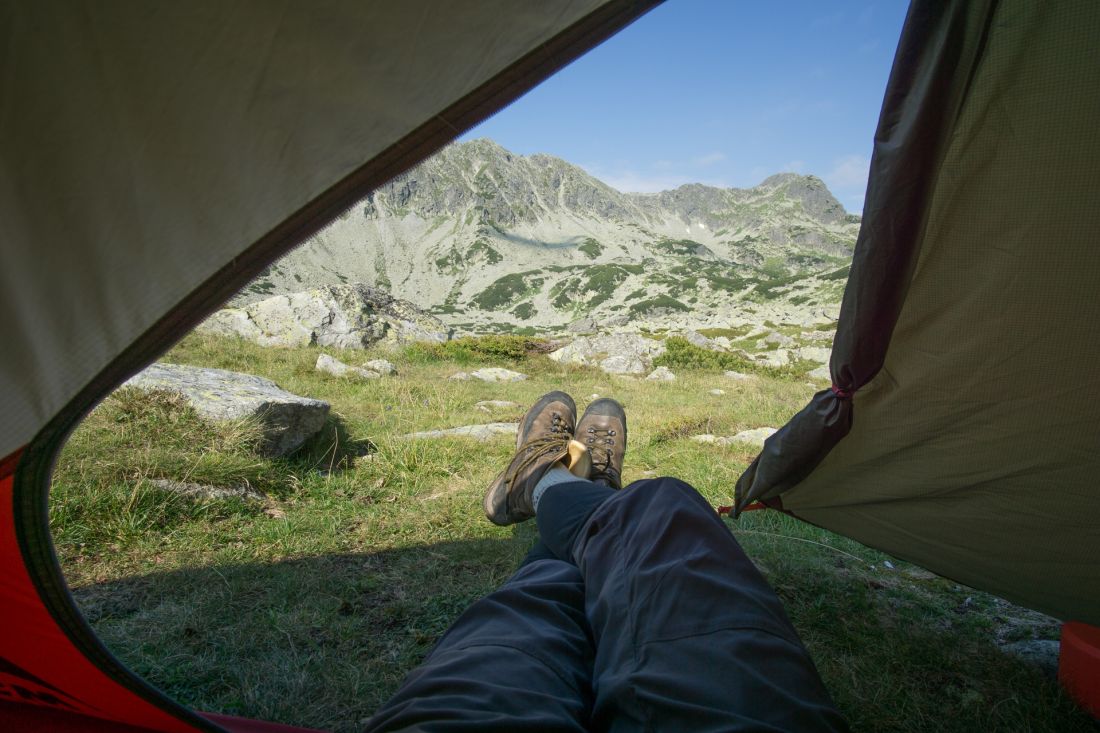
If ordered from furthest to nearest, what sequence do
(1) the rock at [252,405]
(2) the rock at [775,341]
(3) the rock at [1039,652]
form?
(2) the rock at [775,341]
(1) the rock at [252,405]
(3) the rock at [1039,652]

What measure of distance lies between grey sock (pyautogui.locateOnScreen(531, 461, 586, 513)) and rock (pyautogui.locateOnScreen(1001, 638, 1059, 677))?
174 cm

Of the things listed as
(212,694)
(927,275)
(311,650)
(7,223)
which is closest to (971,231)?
(927,275)

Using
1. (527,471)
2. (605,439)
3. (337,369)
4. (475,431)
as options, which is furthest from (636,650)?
(337,369)

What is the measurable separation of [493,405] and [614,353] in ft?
24.9

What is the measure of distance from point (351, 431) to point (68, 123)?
360cm

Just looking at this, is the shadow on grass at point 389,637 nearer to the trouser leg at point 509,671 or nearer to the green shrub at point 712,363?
the trouser leg at point 509,671

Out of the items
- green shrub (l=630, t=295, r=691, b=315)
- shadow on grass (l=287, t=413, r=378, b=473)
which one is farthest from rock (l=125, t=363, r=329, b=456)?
green shrub (l=630, t=295, r=691, b=315)

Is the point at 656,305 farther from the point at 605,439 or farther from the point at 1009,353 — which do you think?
the point at 1009,353

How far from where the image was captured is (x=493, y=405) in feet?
19.4

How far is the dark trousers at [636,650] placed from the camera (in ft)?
3.23

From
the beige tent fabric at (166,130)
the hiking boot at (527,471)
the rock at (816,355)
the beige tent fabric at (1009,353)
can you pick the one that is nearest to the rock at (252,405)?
the hiking boot at (527,471)

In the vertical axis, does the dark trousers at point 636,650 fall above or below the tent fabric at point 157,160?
below

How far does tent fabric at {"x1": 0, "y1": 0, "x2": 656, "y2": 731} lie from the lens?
0.71 m

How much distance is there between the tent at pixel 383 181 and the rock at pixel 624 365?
30.4 feet
